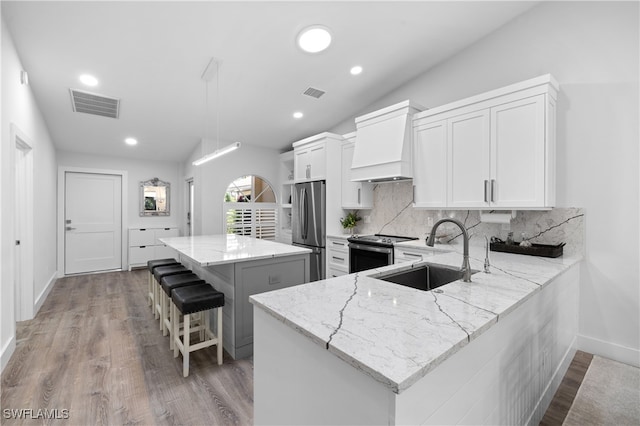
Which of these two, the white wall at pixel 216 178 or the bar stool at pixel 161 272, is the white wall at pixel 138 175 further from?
the bar stool at pixel 161 272

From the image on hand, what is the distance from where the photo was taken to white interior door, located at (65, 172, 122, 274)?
212 inches

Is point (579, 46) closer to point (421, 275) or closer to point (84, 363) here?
point (421, 275)

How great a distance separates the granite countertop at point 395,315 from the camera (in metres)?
0.76

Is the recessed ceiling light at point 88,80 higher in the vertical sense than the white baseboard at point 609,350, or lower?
higher

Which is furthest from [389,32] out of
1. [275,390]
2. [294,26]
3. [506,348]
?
[275,390]

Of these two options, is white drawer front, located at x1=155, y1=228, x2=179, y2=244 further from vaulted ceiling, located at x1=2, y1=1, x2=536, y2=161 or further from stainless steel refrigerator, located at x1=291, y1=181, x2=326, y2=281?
stainless steel refrigerator, located at x1=291, y1=181, x2=326, y2=281

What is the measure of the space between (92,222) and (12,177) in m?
3.59

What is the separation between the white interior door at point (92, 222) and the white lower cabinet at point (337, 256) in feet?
14.7

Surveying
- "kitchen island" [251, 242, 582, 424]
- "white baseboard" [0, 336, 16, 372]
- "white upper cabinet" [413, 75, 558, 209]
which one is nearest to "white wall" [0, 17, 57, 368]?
"white baseboard" [0, 336, 16, 372]

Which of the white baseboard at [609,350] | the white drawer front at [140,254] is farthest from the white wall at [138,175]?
the white baseboard at [609,350]

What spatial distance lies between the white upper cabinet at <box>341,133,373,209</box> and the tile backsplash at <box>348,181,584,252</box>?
0.14 meters

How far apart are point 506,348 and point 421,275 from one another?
2.43ft

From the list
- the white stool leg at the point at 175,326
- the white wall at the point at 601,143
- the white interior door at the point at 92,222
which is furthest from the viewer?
the white interior door at the point at 92,222

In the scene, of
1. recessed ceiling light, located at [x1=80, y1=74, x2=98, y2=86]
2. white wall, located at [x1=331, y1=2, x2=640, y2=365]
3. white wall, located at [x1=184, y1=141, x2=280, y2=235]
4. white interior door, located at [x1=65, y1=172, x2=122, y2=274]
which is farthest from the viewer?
white interior door, located at [x1=65, y1=172, x2=122, y2=274]
